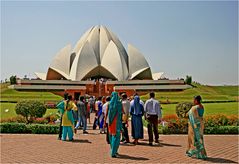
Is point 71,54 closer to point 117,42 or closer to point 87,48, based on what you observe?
point 87,48

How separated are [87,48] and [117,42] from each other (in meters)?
5.67

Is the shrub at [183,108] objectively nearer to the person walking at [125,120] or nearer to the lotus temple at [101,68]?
the person walking at [125,120]

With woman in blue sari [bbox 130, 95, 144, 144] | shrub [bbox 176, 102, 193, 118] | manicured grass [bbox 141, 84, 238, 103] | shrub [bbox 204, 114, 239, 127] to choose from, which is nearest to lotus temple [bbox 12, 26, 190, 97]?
manicured grass [bbox 141, 84, 238, 103]

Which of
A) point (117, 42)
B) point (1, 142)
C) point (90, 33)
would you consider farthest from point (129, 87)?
point (1, 142)

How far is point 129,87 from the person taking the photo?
3247 centimetres

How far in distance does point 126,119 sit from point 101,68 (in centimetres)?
3278

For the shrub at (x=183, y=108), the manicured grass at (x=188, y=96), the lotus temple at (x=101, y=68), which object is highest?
the lotus temple at (x=101, y=68)

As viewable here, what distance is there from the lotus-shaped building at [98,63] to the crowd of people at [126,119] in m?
28.3

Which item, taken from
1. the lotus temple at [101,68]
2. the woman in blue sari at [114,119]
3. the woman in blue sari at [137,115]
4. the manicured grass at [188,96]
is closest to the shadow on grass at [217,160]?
the woman in blue sari at [114,119]

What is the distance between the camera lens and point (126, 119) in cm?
717

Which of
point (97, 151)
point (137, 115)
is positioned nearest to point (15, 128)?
point (97, 151)

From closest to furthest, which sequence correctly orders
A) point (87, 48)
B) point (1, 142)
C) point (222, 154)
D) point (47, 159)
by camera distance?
point (47, 159), point (222, 154), point (1, 142), point (87, 48)

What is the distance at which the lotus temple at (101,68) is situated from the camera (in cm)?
3309

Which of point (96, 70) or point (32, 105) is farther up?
point (96, 70)
